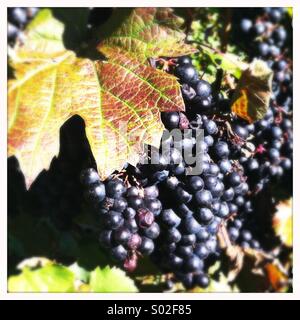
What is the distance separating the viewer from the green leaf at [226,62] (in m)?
1.46

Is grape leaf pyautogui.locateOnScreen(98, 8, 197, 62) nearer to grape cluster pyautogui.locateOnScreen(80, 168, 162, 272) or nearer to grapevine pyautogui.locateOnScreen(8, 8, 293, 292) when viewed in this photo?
grapevine pyautogui.locateOnScreen(8, 8, 293, 292)

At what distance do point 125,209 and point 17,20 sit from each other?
0.74 metres

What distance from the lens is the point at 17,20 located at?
1420mm

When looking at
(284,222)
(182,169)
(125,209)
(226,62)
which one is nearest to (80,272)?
(125,209)

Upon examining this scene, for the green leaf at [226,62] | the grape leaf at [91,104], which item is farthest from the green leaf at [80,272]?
the green leaf at [226,62]

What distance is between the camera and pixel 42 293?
147 centimetres

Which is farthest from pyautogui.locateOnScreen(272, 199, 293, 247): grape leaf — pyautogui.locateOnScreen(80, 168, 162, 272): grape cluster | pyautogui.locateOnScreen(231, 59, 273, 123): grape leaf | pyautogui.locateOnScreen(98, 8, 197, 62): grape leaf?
pyautogui.locateOnScreen(98, 8, 197, 62): grape leaf

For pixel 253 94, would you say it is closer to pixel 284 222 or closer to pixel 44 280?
pixel 284 222

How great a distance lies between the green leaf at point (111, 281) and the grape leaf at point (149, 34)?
2.50ft

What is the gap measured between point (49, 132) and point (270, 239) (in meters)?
1.06

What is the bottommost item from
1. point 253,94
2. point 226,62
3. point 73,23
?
point 253,94

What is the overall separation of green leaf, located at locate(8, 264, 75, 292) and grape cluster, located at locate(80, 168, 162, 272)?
1.11 feet

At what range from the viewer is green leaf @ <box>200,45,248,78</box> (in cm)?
146
